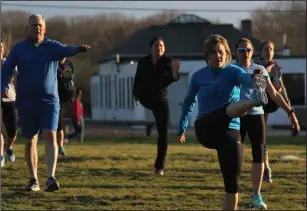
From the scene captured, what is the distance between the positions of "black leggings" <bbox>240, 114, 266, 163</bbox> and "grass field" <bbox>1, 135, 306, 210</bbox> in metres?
0.61

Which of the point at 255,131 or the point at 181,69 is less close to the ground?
the point at 255,131

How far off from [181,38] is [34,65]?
38802mm

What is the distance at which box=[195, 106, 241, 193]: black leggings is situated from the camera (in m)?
7.07

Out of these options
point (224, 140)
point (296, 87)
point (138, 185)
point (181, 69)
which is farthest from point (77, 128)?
point (296, 87)

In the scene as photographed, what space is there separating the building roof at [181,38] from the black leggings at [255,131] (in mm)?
35258

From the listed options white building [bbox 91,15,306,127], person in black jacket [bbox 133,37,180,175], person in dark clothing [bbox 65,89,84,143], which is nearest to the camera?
person in black jacket [bbox 133,37,180,175]

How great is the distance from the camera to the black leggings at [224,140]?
7070 millimetres

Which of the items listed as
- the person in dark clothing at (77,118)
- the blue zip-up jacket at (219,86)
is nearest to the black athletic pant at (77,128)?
the person in dark clothing at (77,118)

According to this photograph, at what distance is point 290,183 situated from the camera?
436 inches

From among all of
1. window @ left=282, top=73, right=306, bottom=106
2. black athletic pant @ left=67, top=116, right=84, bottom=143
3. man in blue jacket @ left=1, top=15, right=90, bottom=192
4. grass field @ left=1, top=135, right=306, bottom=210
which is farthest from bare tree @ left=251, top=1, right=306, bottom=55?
man in blue jacket @ left=1, top=15, right=90, bottom=192

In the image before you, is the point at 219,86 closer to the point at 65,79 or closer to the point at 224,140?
the point at 224,140

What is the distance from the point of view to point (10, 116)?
12.2 m

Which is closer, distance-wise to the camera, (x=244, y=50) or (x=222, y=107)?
(x=222, y=107)

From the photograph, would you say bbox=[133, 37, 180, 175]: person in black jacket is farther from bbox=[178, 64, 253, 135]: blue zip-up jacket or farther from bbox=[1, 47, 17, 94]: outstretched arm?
bbox=[178, 64, 253, 135]: blue zip-up jacket
